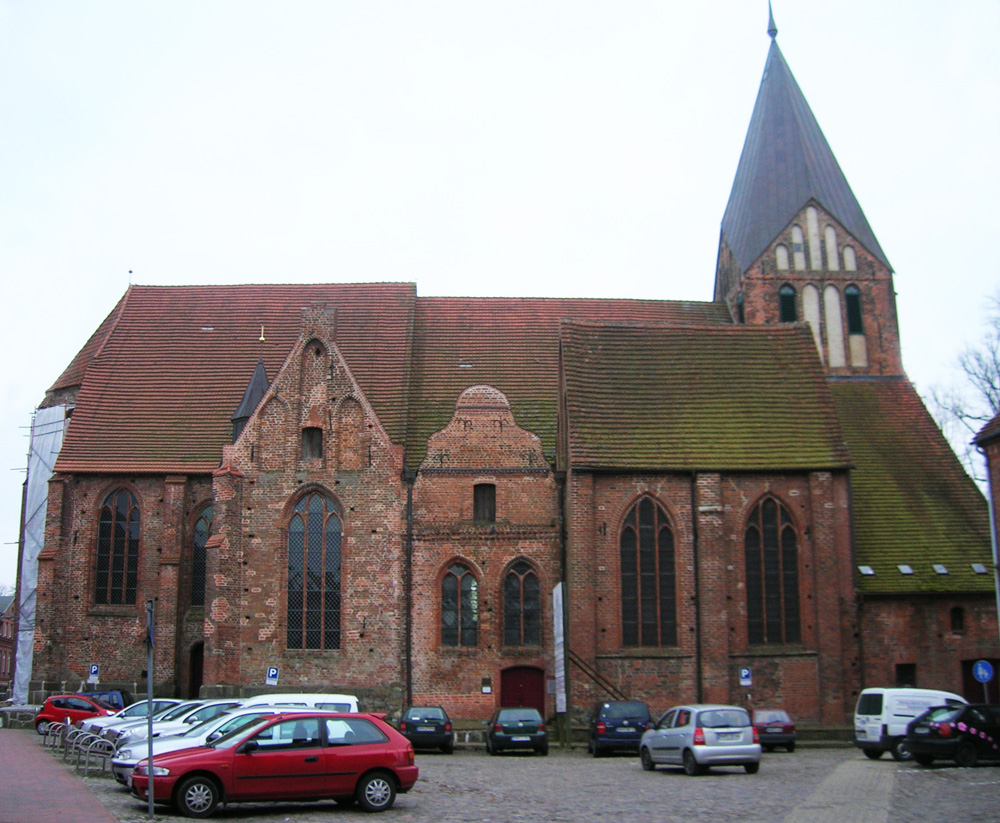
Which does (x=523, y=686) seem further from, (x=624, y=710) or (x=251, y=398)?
(x=251, y=398)

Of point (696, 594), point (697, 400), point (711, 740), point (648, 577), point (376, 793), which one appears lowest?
point (376, 793)

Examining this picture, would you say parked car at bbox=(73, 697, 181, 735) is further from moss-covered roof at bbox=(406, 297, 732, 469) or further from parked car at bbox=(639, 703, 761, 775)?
parked car at bbox=(639, 703, 761, 775)

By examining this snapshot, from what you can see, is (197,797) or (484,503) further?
(484,503)

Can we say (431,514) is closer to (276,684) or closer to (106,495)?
(276,684)

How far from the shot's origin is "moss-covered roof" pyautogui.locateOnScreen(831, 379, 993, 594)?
3212 cm

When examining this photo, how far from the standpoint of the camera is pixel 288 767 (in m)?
15.2

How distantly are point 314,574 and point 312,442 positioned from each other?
3916mm

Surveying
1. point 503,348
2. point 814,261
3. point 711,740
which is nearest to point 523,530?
point 503,348

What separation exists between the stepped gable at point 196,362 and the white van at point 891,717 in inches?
642

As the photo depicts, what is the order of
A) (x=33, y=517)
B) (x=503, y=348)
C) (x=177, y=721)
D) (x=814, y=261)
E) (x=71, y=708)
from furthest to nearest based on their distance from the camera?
(x=814, y=261) < (x=33, y=517) < (x=503, y=348) < (x=71, y=708) < (x=177, y=721)

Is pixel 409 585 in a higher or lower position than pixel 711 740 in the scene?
higher

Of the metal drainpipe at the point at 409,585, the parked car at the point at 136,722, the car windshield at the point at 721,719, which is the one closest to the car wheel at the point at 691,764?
the car windshield at the point at 721,719

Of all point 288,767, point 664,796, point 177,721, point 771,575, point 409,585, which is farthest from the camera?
point 409,585

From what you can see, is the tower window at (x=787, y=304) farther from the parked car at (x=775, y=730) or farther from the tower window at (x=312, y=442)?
the tower window at (x=312, y=442)
